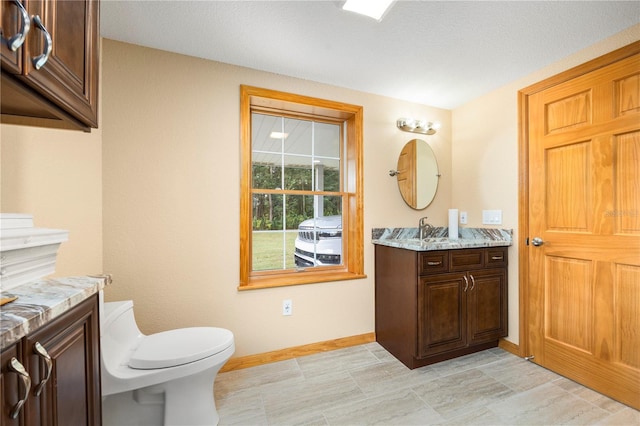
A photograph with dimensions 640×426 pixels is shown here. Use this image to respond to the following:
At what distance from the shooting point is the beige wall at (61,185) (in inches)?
41.9

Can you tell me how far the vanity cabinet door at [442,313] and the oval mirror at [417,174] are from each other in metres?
0.88

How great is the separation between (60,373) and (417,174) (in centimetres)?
274

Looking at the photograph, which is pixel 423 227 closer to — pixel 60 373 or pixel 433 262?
pixel 433 262

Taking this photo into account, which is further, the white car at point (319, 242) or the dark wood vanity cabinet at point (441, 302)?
the white car at point (319, 242)

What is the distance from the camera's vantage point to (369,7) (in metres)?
1.51

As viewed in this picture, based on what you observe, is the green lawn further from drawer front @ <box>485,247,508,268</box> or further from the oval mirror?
drawer front @ <box>485,247,508,268</box>

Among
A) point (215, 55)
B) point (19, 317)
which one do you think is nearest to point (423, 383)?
point (19, 317)

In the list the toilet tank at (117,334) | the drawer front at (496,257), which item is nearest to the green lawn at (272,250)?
the toilet tank at (117,334)

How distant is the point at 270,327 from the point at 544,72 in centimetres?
294

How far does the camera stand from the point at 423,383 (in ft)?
6.18

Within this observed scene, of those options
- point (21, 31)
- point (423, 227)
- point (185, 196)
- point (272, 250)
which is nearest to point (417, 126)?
point (423, 227)

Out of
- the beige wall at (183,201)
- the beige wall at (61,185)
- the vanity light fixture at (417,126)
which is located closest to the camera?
the beige wall at (61,185)

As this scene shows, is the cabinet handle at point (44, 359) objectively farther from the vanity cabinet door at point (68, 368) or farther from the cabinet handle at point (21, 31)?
the cabinet handle at point (21, 31)

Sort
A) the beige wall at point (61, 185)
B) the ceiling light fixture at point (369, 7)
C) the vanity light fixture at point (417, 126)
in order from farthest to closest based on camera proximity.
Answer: the vanity light fixture at point (417, 126) < the ceiling light fixture at point (369, 7) < the beige wall at point (61, 185)
